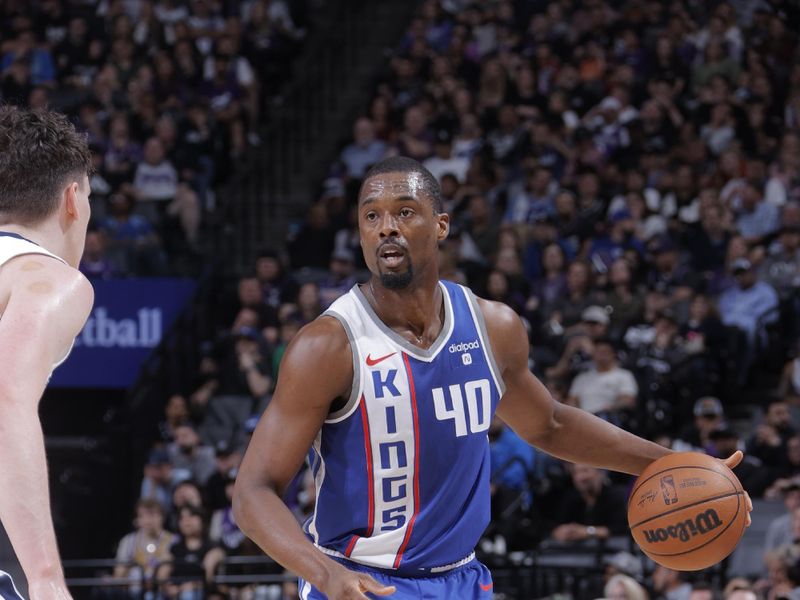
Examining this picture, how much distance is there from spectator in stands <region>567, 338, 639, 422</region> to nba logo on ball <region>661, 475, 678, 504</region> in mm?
5932

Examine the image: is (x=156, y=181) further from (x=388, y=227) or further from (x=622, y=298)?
(x=388, y=227)

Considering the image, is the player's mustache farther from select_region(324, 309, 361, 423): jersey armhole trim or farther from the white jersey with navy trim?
the white jersey with navy trim

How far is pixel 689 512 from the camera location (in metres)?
4.41

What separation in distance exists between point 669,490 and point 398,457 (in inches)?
37.4

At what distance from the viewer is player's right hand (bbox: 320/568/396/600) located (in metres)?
3.61

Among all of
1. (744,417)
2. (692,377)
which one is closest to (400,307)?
(692,377)

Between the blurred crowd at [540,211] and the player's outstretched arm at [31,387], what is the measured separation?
5.45 m

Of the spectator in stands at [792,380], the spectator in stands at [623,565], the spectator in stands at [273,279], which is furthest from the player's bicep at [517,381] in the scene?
the spectator in stands at [273,279]

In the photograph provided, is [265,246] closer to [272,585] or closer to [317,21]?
[317,21]

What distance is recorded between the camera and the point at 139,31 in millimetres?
16516

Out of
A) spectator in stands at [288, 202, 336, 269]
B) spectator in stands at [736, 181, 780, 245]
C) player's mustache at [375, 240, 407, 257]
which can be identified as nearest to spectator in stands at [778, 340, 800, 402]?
spectator in stands at [736, 181, 780, 245]

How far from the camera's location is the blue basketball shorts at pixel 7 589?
3000 millimetres

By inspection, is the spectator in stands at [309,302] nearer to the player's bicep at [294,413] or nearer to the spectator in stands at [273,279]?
the spectator in stands at [273,279]

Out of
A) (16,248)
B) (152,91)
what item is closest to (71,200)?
(16,248)
